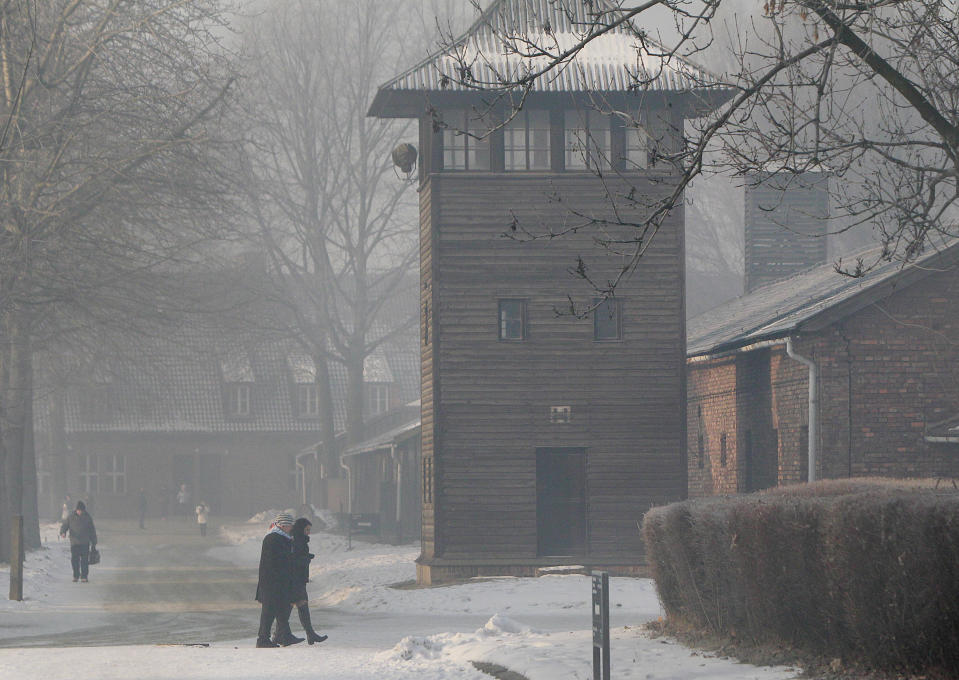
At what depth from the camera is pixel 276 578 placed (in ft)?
57.4

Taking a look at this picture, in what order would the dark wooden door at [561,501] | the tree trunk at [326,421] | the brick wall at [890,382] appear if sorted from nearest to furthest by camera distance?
the brick wall at [890,382] < the dark wooden door at [561,501] < the tree trunk at [326,421]

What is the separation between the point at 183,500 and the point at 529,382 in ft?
135

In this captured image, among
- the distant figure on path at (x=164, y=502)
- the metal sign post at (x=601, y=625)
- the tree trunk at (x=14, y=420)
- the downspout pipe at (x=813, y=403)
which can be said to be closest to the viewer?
the metal sign post at (x=601, y=625)

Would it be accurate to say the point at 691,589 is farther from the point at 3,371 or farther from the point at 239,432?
the point at 239,432

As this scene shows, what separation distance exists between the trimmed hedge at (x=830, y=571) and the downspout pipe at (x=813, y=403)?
34.4 ft

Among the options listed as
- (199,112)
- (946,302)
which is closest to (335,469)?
(199,112)

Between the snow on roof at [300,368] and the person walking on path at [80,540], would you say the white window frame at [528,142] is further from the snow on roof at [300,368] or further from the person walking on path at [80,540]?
the snow on roof at [300,368]

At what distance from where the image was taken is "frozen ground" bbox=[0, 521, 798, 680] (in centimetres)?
1452

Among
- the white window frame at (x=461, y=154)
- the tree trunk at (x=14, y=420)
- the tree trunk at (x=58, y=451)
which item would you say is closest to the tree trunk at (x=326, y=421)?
the tree trunk at (x=58, y=451)

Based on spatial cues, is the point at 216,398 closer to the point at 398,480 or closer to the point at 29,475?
the point at 398,480

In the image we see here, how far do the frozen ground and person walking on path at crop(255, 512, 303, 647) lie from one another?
46cm

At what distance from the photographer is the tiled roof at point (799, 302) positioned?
2486 cm

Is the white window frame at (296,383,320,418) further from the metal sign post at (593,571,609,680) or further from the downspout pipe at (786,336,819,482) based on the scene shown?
the metal sign post at (593,571,609,680)

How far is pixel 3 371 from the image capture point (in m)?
34.3
